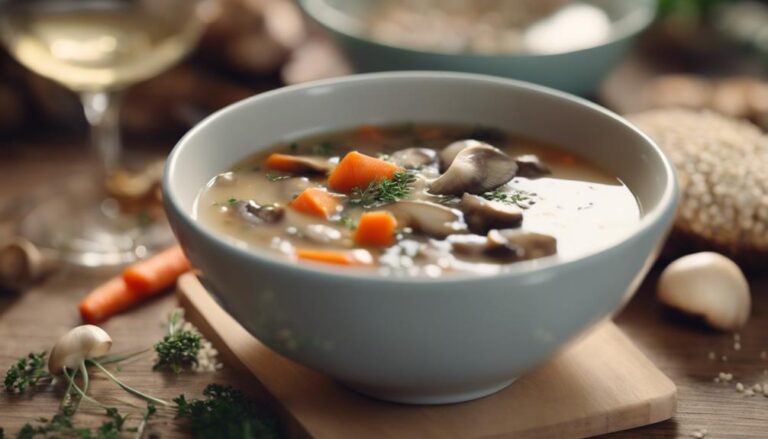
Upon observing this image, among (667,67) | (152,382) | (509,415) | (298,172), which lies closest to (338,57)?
(667,67)

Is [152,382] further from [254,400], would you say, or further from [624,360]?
[624,360]

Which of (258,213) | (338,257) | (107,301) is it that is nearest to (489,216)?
(338,257)

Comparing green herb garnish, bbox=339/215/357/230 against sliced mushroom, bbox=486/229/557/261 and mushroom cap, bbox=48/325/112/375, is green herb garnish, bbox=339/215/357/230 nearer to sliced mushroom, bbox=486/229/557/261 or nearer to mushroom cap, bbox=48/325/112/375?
sliced mushroom, bbox=486/229/557/261

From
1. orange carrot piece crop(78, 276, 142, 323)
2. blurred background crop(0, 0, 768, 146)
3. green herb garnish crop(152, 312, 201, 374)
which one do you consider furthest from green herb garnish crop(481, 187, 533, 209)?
blurred background crop(0, 0, 768, 146)

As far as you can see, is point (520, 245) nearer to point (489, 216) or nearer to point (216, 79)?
point (489, 216)

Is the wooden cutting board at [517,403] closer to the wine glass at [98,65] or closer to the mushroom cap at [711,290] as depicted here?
the mushroom cap at [711,290]

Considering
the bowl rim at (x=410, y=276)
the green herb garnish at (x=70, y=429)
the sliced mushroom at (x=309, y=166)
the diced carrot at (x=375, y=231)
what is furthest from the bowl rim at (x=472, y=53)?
the green herb garnish at (x=70, y=429)
